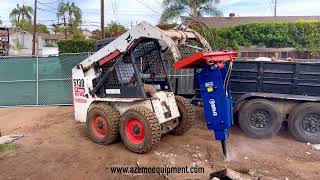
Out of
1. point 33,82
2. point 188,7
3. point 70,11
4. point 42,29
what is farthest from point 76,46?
point 42,29

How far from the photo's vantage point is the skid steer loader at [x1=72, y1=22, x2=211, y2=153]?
7.67 m

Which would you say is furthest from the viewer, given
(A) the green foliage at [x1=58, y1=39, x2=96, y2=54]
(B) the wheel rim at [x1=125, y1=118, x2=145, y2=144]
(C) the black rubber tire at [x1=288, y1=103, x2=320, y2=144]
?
(A) the green foliage at [x1=58, y1=39, x2=96, y2=54]

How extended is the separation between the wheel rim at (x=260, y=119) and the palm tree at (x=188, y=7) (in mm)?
26148

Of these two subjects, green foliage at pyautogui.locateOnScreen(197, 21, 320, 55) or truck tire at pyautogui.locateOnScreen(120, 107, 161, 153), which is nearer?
truck tire at pyautogui.locateOnScreen(120, 107, 161, 153)

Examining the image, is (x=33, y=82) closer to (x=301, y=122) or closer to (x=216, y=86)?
(x=216, y=86)

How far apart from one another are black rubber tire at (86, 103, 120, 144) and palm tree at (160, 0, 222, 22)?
88.0 feet

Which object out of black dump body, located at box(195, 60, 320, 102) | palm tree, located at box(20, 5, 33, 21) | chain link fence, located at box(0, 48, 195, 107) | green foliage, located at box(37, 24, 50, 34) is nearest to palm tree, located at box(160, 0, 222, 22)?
chain link fence, located at box(0, 48, 195, 107)

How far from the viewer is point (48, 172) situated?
6.90 meters

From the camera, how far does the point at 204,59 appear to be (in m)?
6.68

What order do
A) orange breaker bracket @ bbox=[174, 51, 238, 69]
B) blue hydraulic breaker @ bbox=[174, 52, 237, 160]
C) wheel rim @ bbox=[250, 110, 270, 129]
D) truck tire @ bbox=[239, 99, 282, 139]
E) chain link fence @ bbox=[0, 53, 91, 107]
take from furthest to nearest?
chain link fence @ bbox=[0, 53, 91, 107] → wheel rim @ bbox=[250, 110, 270, 129] → truck tire @ bbox=[239, 99, 282, 139] → blue hydraulic breaker @ bbox=[174, 52, 237, 160] → orange breaker bracket @ bbox=[174, 51, 238, 69]

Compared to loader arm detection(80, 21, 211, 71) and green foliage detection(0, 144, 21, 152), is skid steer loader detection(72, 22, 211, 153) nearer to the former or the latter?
loader arm detection(80, 21, 211, 71)

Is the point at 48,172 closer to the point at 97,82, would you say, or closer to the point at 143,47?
the point at 97,82

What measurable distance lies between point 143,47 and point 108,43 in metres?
0.80

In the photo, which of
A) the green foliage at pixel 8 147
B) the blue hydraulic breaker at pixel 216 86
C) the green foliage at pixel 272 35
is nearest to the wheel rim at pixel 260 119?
the blue hydraulic breaker at pixel 216 86
